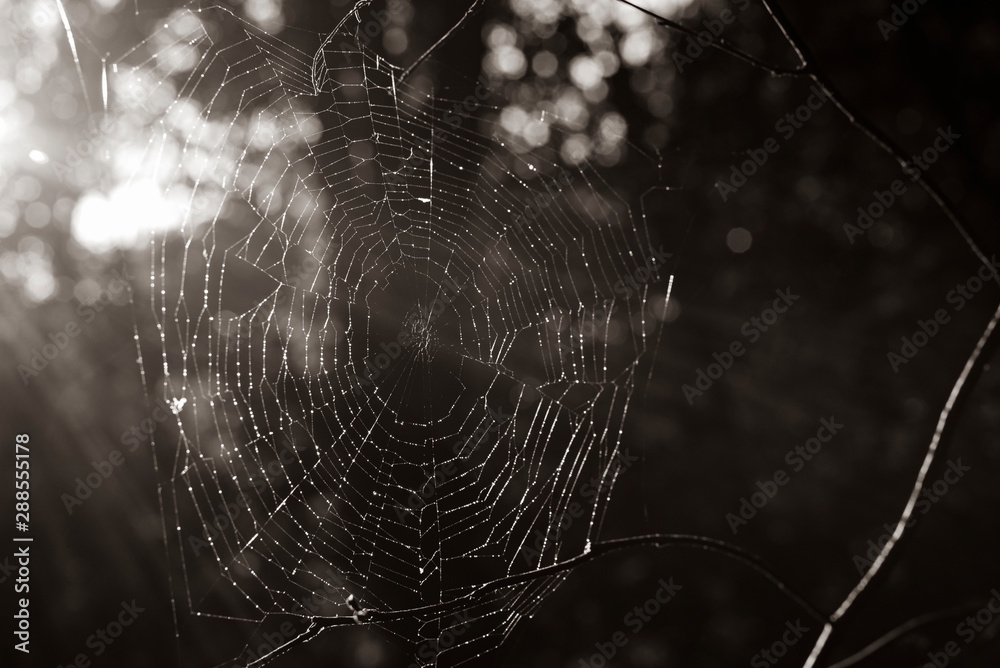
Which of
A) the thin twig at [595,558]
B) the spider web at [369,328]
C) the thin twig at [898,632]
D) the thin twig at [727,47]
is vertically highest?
the spider web at [369,328]

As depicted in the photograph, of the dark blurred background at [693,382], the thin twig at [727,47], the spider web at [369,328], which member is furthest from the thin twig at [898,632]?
the dark blurred background at [693,382]

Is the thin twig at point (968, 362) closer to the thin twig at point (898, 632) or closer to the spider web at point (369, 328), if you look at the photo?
the thin twig at point (898, 632)

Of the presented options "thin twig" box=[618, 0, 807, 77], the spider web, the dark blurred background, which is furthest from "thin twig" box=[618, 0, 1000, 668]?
the dark blurred background

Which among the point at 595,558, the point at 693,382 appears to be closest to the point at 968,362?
the point at 595,558

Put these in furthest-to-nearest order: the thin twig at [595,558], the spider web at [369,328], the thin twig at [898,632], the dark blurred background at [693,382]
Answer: the dark blurred background at [693,382] < the spider web at [369,328] < the thin twig at [595,558] < the thin twig at [898,632]

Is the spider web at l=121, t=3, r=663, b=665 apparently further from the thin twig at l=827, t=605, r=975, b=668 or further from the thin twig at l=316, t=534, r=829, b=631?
the thin twig at l=827, t=605, r=975, b=668

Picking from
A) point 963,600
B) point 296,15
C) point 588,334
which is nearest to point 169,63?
point 963,600

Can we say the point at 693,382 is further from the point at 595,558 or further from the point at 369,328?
the point at 595,558

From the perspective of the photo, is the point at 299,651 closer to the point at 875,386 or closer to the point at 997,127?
A: the point at 875,386

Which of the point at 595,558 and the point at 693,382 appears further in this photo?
the point at 693,382
